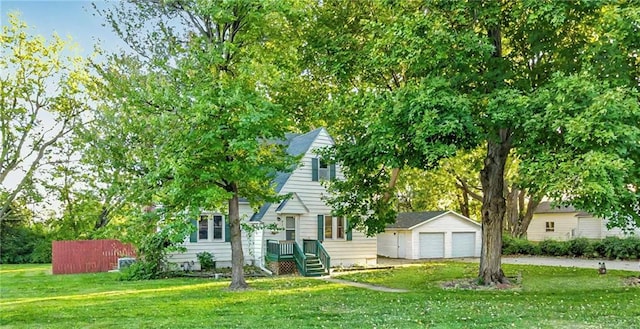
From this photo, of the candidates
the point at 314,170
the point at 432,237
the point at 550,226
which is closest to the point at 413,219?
the point at 432,237

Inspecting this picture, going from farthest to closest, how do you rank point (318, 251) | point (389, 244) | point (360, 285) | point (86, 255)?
point (389, 244), point (86, 255), point (318, 251), point (360, 285)

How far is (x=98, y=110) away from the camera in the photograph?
85.6 feet

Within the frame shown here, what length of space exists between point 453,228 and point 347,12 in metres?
17.7

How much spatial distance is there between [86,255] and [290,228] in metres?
9.85

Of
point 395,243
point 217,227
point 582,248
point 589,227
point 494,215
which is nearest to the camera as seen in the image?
point 494,215

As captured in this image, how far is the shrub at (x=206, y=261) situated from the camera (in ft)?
67.3

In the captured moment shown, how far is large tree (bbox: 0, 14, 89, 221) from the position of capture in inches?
983

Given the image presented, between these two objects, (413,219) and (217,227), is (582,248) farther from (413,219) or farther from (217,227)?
(217,227)

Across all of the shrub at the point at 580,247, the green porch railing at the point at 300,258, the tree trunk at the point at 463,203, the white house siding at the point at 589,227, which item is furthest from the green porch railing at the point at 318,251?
the white house siding at the point at 589,227

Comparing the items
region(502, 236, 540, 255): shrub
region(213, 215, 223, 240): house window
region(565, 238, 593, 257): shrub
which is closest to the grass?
region(213, 215, 223, 240): house window

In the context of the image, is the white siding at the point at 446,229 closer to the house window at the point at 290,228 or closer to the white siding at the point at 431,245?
the white siding at the point at 431,245

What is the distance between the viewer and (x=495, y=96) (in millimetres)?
12477

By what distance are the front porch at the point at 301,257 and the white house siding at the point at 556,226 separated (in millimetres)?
25077

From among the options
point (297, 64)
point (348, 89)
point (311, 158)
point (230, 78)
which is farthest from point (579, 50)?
point (311, 158)
